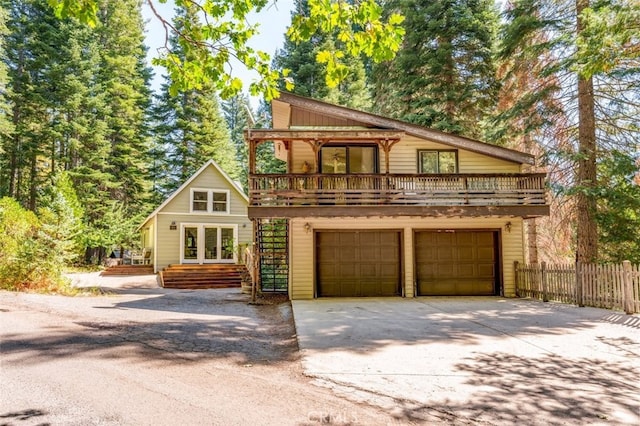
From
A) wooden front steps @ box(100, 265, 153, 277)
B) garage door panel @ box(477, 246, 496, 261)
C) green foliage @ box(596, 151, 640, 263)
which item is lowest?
wooden front steps @ box(100, 265, 153, 277)

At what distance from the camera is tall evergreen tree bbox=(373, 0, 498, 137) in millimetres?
21062

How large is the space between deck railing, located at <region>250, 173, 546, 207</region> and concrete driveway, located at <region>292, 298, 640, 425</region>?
155 inches

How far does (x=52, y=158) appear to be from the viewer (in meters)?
29.6

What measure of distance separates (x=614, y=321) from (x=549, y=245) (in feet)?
A: 39.3

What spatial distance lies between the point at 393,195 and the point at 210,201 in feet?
45.7

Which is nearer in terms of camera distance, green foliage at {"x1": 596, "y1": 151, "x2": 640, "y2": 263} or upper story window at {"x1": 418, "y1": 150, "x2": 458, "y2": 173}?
green foliage at {"x1": 596, "y1": 151, "x2": 640, "y2": 263}

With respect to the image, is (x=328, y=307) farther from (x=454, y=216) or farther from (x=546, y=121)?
(x=546, y=121)

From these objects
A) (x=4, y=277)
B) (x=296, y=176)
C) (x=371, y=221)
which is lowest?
(x=4, y=277)

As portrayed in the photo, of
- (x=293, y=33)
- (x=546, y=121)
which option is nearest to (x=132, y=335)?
(x=293, y=33)

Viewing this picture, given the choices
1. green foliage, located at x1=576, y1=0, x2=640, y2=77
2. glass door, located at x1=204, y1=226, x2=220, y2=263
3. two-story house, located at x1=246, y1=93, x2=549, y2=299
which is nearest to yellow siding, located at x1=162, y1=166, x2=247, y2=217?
glass door, located at x1=204, y1=226, x2=220, y2=263

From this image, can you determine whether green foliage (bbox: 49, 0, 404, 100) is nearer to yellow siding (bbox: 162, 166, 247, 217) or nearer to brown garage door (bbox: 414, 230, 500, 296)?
brown garage door (bbox: 414, 230, 500, 296)

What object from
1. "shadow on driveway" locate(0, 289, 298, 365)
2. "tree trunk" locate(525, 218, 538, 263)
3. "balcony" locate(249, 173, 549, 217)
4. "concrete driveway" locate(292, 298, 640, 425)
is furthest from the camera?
"tree trunk" locate(525, 218, 538, 263)

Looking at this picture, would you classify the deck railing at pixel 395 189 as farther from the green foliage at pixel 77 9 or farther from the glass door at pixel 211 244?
the glass door at pixel 211 244

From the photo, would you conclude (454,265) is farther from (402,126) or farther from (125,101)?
(125,101)
